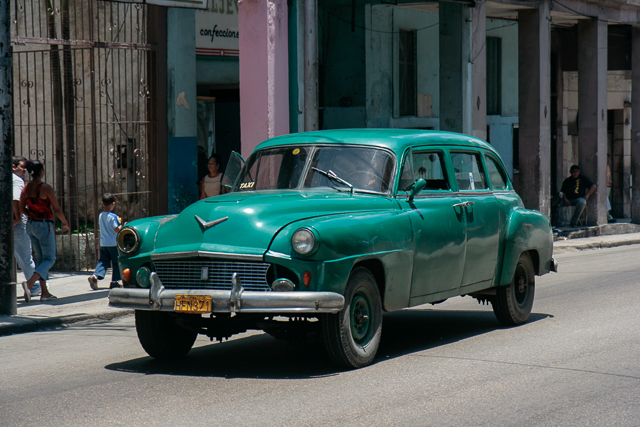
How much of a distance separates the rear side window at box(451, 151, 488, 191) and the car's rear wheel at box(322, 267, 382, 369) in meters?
1.82

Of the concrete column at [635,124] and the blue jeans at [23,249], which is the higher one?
the concrete column at [635,124]

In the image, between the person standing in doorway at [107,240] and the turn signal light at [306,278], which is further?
the person standing in doorway at [107,240]

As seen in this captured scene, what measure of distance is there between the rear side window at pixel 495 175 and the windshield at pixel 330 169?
5.72ft

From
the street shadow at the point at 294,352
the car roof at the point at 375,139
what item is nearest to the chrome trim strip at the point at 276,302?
the street shadow at the point at 294,352

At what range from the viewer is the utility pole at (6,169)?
8984 millimetres

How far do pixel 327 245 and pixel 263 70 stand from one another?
836cm

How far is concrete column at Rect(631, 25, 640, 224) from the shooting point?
22734 mm

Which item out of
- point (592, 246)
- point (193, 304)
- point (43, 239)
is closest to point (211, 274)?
point (193, 304)

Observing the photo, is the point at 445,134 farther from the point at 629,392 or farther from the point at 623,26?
the point at 623,26

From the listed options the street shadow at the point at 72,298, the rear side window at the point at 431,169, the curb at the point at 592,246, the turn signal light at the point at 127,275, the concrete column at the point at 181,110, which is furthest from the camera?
the curb at the point at 592,246

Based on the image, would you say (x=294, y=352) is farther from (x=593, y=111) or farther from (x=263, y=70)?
(x=593, y=111)

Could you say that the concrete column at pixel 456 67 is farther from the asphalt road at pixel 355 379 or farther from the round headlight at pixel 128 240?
the round headlight at pixel 128 240

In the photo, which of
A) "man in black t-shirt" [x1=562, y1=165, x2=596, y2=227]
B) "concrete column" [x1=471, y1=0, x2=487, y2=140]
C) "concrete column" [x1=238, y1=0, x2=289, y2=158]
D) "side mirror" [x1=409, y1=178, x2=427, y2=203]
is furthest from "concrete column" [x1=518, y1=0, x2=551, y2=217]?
"side mirror" [x1=409, y1=178, x2=427, y2=203]

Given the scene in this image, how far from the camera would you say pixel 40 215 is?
417 inches
